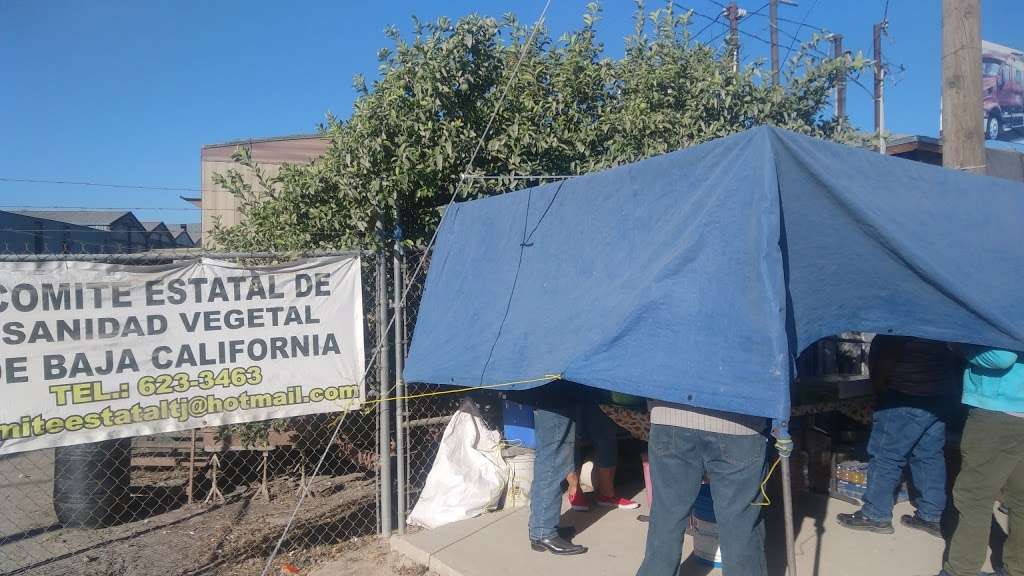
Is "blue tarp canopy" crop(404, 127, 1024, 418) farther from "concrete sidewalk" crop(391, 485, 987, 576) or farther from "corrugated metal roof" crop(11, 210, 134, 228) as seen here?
"corrugated metal roof" crop(11, 210, 134, 228)

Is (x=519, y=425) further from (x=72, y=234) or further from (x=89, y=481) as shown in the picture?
(x=72, y=234)

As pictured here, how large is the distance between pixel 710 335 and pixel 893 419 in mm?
2461

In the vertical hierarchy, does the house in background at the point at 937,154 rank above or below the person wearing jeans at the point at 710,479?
above

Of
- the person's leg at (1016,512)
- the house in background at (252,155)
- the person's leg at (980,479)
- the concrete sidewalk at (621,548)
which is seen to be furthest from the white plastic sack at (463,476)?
the house in background at (252,155)

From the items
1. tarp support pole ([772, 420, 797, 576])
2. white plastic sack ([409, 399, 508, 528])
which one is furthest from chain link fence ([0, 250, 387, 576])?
tarp support pole ([772, 420, 797, 576])

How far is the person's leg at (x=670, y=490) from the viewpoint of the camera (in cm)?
364

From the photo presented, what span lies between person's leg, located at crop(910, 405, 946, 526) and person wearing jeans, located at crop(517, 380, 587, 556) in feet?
7.77

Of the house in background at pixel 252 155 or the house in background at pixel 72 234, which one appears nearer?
the house in background at pixel 252 155

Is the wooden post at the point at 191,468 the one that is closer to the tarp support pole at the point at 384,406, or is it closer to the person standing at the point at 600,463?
the tarp support pole at the point at 384,406

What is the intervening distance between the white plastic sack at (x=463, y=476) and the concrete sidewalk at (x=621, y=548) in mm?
119

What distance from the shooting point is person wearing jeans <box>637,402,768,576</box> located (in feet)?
11.4

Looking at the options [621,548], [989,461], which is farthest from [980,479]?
[621,548]

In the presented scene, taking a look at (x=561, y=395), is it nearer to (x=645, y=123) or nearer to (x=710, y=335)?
(x=710, y=335)

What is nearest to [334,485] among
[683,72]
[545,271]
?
[545,271]
